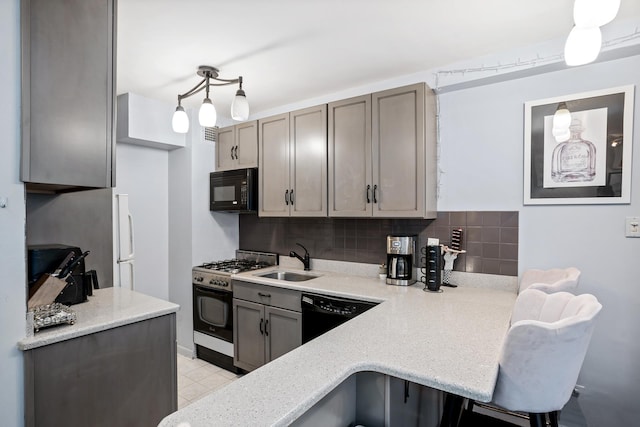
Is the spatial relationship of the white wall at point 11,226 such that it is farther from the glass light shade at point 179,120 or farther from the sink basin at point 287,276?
the sink basin at point 287,276

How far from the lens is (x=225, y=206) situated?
10.9 ft

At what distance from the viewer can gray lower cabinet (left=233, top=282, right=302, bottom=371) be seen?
251 cm

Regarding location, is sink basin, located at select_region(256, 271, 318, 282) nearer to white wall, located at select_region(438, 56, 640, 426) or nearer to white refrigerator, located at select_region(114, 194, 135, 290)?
white refrigerator, located at select_region(114, 194, 135, 290)

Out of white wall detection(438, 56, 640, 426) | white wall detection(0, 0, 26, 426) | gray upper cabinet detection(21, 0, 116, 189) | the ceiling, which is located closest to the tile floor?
white wall detection(0, 0, 26, 426)

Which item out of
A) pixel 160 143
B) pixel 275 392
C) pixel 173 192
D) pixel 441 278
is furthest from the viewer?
pixel 173 192

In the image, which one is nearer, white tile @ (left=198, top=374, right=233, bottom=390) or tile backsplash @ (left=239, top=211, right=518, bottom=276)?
tile backsplash @ (left=239, top=211, right=518, bottom=276)

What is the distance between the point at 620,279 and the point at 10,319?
10.1 feet

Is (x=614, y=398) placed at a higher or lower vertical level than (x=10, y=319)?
lower

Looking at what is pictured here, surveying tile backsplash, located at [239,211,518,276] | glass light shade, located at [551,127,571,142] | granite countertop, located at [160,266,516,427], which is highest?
glass light shade, located at [551,127,571,142]

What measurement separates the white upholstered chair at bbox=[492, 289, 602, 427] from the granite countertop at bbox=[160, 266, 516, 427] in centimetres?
9

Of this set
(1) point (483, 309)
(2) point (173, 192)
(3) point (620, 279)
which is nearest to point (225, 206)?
(2) point (173, 192)

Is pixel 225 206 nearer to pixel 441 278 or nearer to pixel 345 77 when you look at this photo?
pixel 345 77

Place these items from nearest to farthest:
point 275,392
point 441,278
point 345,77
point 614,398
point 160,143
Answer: point 275,392, point 614,398, point 441,278, point 345,77, point 160,143

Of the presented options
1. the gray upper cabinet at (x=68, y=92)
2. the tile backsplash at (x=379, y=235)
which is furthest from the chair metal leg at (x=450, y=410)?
the gray upper cabinet at (x=68, y=92)
